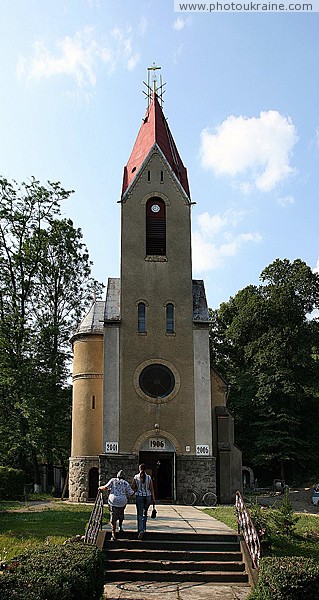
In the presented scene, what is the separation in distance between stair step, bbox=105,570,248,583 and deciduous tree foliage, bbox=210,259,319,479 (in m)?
31.7

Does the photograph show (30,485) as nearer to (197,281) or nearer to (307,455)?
(197,281)

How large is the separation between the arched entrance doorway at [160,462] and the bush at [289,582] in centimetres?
1931

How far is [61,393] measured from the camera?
3853cm

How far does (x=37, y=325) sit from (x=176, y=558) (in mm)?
26538

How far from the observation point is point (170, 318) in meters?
31.0

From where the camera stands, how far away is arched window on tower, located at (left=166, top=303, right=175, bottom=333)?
101 ft

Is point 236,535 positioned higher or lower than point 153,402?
lower

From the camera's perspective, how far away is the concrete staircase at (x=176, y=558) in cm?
1317

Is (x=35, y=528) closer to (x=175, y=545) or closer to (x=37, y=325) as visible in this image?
(x=175, y=545)

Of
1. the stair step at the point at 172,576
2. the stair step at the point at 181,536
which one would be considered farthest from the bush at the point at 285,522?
the stair step at the point at 172,576

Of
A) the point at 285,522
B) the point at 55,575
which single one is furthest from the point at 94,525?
the point at 55,575

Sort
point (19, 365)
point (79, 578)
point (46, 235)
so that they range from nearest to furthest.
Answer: point (79, 578), point (19, 365), point (46, 235)

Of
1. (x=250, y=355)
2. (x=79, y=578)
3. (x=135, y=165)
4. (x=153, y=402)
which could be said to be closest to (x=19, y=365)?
(x=153, y=402)

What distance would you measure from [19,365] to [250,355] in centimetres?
1972
